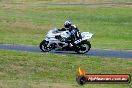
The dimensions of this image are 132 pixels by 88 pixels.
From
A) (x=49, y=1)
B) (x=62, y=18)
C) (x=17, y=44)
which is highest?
(x=17, y=44)

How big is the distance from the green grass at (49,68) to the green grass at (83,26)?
27.9ft

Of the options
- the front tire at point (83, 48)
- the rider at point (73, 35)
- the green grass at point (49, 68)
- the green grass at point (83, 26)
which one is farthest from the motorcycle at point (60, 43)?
the green grass at point (83, 26)

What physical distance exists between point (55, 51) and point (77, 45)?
1263mm

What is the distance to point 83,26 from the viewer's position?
46.5 metres

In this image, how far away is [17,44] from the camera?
31719 mm

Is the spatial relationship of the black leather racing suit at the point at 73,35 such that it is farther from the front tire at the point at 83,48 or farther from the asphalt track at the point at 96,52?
the asphalt track at the point at 96,52

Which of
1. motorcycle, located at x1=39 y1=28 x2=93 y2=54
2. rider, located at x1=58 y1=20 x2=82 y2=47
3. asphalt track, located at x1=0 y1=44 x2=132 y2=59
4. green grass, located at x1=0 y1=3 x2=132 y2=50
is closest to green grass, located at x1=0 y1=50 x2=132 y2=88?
asphalt track, located at x1=0 y1=44 x2=132 y2=59

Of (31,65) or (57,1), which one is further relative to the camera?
(57,1)

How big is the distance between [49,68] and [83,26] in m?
26.2

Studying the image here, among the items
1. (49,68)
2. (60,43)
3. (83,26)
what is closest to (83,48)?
(60,43)

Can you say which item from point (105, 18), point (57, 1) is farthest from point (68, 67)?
point (57, 1)

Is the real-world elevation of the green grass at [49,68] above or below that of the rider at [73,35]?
above

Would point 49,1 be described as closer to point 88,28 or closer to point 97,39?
point 88,28

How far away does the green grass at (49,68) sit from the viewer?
57.4ft
